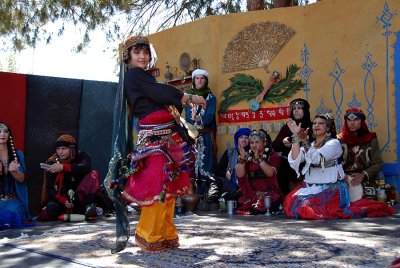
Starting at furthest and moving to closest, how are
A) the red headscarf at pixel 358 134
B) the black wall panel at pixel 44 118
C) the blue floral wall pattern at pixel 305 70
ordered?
the blue floral wall pattern at pixel 305 70
the black wall panel at pixel 44 118
the red headscarf at pixel 358 134

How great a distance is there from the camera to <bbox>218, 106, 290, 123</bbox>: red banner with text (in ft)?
24.5

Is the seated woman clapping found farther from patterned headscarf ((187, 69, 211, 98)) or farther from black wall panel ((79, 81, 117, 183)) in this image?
black wall panel ((79, 81, 117, 183))

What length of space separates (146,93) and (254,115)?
13.6ft

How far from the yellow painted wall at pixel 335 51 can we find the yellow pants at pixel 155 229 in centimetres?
369

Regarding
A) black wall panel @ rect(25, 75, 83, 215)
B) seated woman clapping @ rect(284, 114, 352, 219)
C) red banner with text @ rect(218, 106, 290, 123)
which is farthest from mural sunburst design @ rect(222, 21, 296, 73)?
black wall panel @ rect(25, 75, 83, 215)

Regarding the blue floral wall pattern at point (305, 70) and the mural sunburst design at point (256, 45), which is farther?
the mural sunburst design at point (256, 45)

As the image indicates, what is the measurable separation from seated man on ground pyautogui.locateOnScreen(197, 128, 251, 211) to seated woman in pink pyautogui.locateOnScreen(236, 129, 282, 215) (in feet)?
0.57

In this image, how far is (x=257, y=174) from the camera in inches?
247

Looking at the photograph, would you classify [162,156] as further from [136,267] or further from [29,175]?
[29,175]

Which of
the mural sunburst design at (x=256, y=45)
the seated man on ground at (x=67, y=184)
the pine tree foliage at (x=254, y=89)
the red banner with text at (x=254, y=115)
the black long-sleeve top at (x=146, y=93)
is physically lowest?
the seated man on ground at (x=67, y=184)

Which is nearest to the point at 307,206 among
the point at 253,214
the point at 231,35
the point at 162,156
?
the point at 253,214

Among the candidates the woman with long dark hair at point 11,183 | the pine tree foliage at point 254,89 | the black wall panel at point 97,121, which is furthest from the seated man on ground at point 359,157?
the woman with long dark hair at point 11,183

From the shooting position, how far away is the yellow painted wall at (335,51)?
21.6 ft

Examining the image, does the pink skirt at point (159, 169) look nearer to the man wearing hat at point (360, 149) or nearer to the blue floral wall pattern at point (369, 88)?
the man wearing hat at point (360, 149)
